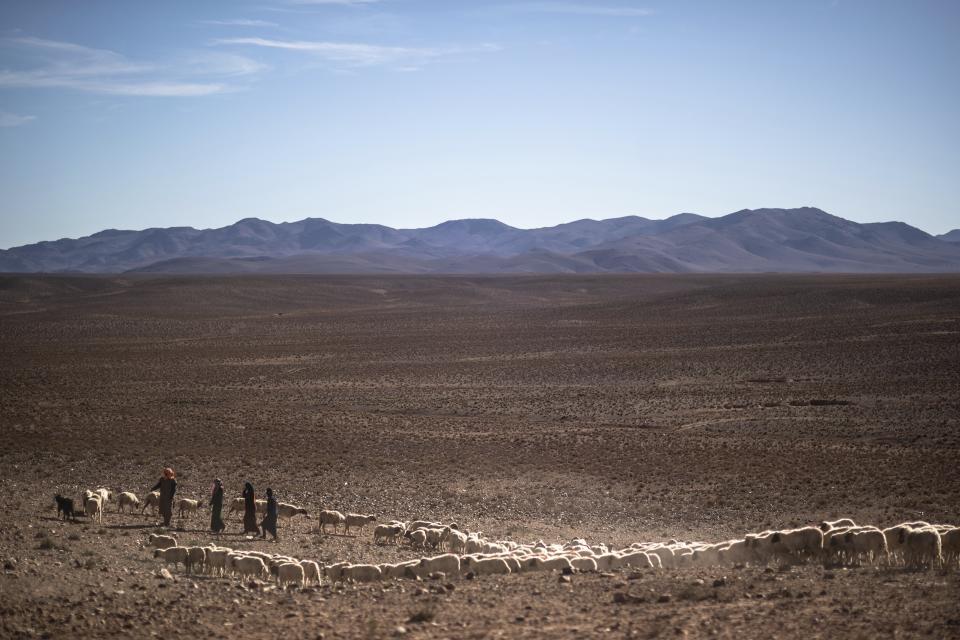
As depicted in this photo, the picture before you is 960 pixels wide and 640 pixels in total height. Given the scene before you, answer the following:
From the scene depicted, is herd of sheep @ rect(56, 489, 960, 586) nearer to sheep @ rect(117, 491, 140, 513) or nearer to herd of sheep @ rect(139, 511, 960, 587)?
herd of sheep @ rect(139, 511, 960, 587)

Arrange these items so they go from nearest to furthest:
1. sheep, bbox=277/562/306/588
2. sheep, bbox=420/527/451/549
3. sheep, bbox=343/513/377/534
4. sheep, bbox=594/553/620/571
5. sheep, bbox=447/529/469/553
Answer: sheep, bbox=277/562/306/588
sheep, bbox=594/553/620/571
sheep, bbox=447/529/469/553
sheep, bbox=420/527/451/549
sheep, bbox=343/513/377/534

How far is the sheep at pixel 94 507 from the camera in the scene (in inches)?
612

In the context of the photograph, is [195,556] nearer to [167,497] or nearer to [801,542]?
[167,497]

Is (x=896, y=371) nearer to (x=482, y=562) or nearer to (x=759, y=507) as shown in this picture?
(x=759, y=507)

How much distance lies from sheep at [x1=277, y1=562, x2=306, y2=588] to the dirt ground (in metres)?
0.69

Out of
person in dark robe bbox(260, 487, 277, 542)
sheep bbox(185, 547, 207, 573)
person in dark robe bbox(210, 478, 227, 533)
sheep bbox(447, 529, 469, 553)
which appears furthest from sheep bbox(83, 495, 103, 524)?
sheep bbox(447, 529, 469, 553)

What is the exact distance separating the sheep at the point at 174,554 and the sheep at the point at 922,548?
9.94m

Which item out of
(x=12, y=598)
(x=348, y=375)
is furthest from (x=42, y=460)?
(x=348, y=375)

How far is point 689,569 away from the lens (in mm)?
12164

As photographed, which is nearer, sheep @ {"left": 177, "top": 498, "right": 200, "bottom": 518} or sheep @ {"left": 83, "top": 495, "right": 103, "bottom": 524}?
sheep @ {"left": 83, "top": 495, "right": 103, "bottom": 524}

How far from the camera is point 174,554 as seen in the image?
1255cm

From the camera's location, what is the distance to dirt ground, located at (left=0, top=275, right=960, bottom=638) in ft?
32.3

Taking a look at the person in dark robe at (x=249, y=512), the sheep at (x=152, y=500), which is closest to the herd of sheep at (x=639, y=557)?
the person in dark robe at (x=249, y=512)

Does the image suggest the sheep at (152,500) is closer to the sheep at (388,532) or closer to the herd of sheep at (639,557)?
the herd of sheep at (639,557)
